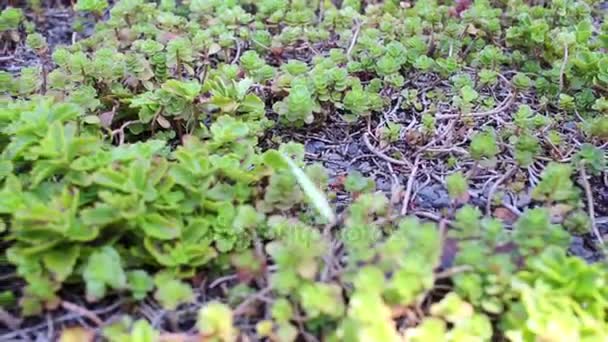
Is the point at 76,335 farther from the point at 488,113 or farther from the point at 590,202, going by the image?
the point at 488,113

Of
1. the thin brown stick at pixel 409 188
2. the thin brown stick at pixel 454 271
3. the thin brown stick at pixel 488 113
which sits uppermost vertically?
the thin brown stick at pixel 454 271

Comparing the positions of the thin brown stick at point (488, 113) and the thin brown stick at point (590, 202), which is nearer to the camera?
the thin brown stick at point (590, 202)

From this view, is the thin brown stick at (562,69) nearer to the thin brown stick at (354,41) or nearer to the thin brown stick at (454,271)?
the thin brown stick at (354,41)

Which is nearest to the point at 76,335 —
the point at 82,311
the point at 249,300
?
the point at 82,311

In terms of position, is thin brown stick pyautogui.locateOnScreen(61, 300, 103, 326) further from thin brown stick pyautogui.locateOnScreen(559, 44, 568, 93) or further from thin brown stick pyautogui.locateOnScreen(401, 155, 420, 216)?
thin brown stick pyautogui.locateOnScreen(559, 44, 568, 93)

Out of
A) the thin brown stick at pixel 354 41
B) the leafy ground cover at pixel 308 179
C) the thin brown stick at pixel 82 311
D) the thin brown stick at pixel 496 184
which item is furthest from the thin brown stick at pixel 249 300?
the thin brown stick at pixel 354 41

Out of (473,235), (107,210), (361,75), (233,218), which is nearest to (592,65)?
(361,75)

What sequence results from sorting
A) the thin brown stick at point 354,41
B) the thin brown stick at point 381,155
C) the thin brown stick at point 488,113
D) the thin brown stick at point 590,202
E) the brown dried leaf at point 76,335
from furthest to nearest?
the thin brown stick at point 354,41 → the thin brown stick at point 488,113 → the thin brown stick at point 381,155 → the thin brown stick at point 590,202 → the brown dried leaf at point 76,335

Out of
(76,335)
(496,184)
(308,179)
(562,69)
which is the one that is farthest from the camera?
Answer: (562,69)
